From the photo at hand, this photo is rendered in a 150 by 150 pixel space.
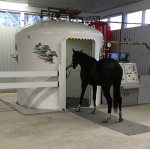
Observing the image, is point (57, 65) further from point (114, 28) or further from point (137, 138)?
point (114, 28)

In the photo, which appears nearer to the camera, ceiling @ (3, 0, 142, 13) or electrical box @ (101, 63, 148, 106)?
electrical box @ (101, 63, 148, 106)

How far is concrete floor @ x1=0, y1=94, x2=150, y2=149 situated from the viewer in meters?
3.37

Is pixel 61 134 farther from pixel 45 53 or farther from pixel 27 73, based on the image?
pixel 45 53

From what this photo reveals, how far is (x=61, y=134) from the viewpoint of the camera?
388cm

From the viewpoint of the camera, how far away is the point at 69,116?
5.16 m

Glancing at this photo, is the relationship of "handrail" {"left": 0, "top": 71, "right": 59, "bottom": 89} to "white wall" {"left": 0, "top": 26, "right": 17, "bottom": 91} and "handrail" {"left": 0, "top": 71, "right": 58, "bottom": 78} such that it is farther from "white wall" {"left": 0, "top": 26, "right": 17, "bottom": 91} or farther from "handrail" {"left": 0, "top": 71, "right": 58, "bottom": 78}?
"white wall" {"left": 0, "top": 26, "right": 17, "bottom": 91}

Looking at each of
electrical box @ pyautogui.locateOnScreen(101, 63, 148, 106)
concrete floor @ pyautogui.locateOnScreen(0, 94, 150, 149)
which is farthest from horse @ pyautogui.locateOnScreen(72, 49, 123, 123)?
electrical box @ pyautogui.locateOnScreen(101, 63, 148, 106)

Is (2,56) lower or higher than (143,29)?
lower

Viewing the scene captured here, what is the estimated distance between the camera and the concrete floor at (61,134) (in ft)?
11.1

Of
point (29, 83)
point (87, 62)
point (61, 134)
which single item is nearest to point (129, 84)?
point (87, 62)

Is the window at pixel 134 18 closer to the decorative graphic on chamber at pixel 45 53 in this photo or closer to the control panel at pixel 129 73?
the control panel at pixel 129 73

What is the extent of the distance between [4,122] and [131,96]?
411 centimetres

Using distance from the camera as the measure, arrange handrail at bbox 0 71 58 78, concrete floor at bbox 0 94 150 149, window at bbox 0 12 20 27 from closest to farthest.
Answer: concrete floor at bbox 0 94 150 149
handrail at bbox 0 71 58 78
window at bbox 0 12 20 27

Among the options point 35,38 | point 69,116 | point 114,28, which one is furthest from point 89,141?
point 114,28
